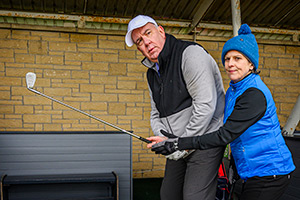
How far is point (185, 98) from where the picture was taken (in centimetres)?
171

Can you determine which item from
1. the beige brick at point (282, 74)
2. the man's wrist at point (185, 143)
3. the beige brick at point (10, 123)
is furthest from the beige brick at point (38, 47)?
the beige brick at point (282, 74)

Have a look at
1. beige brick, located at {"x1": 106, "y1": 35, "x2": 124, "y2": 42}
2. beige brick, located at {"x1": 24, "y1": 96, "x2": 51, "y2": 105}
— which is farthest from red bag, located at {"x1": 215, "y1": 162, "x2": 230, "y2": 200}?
beige brick, located at {"x1": 24, "y1": 96, "x2": 51, "y2": 105}

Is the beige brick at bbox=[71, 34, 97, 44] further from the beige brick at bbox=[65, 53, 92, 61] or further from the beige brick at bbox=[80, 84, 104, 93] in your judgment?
the beige brick at bbox=[80, 84, 104, 93]

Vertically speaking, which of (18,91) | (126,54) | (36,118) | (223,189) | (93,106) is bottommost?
(223,189)

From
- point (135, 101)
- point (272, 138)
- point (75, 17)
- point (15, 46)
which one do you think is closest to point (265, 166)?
point (272, 138)

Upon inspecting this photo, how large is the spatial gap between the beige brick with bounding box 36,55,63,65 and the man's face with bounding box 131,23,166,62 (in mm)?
3440

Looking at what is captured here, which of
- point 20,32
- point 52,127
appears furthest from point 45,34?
point 52,127

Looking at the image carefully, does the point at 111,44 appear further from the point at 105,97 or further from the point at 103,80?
the point at 105,97

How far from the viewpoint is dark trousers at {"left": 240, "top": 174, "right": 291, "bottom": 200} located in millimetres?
1414

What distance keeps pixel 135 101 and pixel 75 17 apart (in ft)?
6.02

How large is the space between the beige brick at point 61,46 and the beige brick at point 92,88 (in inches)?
27.8

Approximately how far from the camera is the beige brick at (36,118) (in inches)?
189

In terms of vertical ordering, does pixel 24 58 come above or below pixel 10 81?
above

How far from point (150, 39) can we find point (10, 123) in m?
3.98
